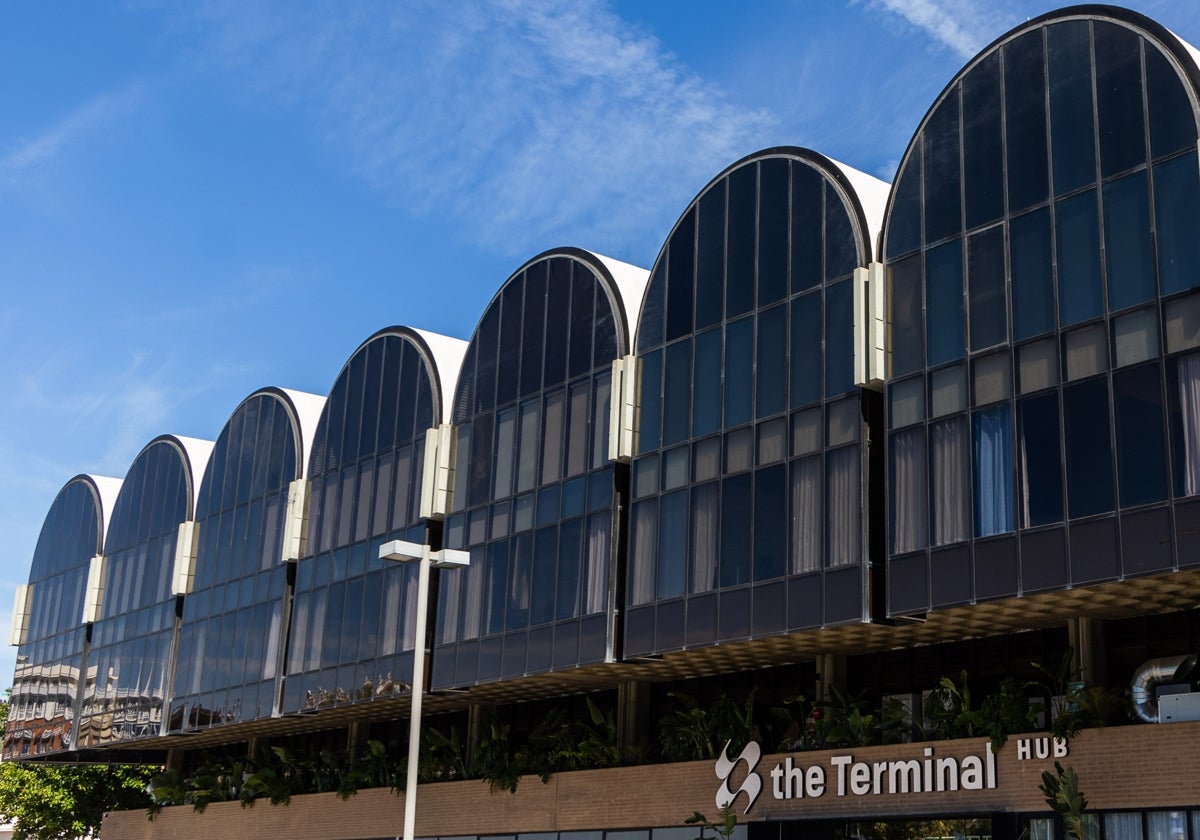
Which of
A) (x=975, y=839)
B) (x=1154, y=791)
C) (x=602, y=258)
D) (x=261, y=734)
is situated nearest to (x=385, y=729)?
(x=261, y=734)

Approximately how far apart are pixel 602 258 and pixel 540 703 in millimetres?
12965

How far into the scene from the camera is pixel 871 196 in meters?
32.7

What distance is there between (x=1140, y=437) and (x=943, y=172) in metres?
7.61

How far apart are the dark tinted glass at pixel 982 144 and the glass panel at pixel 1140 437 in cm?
486

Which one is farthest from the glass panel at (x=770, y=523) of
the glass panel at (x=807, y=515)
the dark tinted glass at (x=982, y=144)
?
the dark tinted glass at (x=982, y=144)

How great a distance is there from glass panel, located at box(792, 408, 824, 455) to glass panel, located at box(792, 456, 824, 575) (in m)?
0.26

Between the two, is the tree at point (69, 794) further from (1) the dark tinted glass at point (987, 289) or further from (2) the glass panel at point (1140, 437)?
(2) the glass panel at point (1140, 437)

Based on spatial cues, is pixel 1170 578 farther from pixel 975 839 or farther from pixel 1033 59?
pixel 1033 59

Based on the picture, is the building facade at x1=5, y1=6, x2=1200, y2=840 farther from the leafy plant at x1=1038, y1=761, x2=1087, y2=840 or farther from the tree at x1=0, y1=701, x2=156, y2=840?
the tree at x1=0, y1=701, x2=156, y2=840

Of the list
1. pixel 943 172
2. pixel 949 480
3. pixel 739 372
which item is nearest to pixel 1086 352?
pixel 949 480

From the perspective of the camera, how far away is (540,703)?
1687 inches

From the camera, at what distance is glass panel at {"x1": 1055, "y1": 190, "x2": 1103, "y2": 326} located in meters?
27.0

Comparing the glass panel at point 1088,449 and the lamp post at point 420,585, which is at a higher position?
the glass panel at point 1088,449

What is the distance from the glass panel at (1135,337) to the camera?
84.7ft
